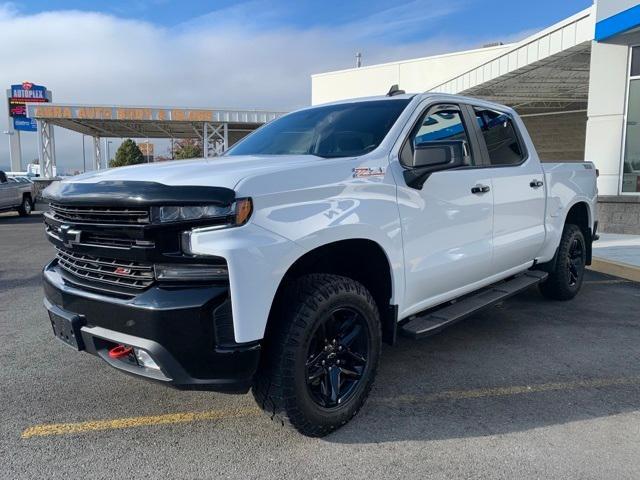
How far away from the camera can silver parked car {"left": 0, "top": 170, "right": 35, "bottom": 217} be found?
1852 cm

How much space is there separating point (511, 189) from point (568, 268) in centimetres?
184

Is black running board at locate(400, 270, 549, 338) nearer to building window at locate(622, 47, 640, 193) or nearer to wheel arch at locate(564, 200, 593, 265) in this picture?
wheel arch at locate(564, 200, 593, 265)

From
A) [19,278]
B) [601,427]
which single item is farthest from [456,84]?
[601,427]

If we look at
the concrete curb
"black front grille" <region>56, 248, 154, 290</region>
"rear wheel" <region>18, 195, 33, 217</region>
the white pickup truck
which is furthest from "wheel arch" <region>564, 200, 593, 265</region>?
"rear wheel" <region>18, 195, 33, 217</region>

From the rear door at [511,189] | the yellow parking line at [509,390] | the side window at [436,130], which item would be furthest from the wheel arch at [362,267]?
the rear door at [511,189]

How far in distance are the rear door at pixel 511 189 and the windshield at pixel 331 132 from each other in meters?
1.06

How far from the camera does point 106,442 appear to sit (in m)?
2.99

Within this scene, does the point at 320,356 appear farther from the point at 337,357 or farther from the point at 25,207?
the point at 25,207

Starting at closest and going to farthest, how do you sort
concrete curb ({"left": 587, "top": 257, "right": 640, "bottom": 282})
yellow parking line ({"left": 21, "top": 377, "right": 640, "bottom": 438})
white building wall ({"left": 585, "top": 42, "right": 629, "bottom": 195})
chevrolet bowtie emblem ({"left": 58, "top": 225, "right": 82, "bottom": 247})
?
chevrolet bowtie emblem ({"left": 58, "top": 225, "right": 82, "bottom": 247})
yellow parking line ({"left": 21, "top": 377, "right": 640, "bottom": 438})
concrete curb ({"left": 587, "top": 257, "right": 640, "bottom": 282})
white building wall ({"left": 585, "top": 42, "right": 629, "bottom": 195})

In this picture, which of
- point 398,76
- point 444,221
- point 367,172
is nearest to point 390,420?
point 444,221

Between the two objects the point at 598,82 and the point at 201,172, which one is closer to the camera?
the point at 201,172

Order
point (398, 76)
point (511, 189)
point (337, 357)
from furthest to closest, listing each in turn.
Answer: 1. point (398, 76)
2. point (511, 189)
3. point (337, 357)

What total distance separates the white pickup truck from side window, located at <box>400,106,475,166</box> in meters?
0.02

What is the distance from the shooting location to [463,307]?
4.12 m
